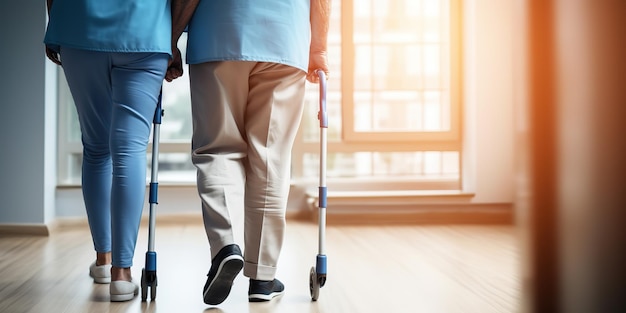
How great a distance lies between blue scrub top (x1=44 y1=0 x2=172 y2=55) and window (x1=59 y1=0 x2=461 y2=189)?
7.73 ft

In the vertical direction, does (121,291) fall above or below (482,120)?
below

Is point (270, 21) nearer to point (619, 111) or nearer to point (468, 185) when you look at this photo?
point (619, 111)

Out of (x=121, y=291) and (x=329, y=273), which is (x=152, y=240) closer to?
(x=121, y=291)

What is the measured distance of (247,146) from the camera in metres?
1.70

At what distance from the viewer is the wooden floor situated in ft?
5.41

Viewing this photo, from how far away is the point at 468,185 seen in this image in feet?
12.8

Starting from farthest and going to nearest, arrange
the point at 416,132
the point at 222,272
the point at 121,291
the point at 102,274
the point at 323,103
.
Result: the point at 416,132 < the point at 102,274 < the point at 323,103 < the point at 121,291 < the point at 222,272

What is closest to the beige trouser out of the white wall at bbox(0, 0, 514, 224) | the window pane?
the white wall at bbox(0, 0, 514, 224)

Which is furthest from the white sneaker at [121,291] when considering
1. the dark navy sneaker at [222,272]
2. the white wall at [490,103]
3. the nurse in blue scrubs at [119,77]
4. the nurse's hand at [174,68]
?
the white wall at [490,103]

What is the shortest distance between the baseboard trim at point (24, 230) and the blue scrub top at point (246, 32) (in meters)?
2.00

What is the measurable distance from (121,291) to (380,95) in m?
2.79

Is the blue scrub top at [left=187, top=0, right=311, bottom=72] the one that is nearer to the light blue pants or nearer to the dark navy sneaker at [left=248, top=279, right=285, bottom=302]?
the light blue pants

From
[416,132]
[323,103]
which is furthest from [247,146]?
[416,132]

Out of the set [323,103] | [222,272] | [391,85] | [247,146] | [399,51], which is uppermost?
[399,51]
